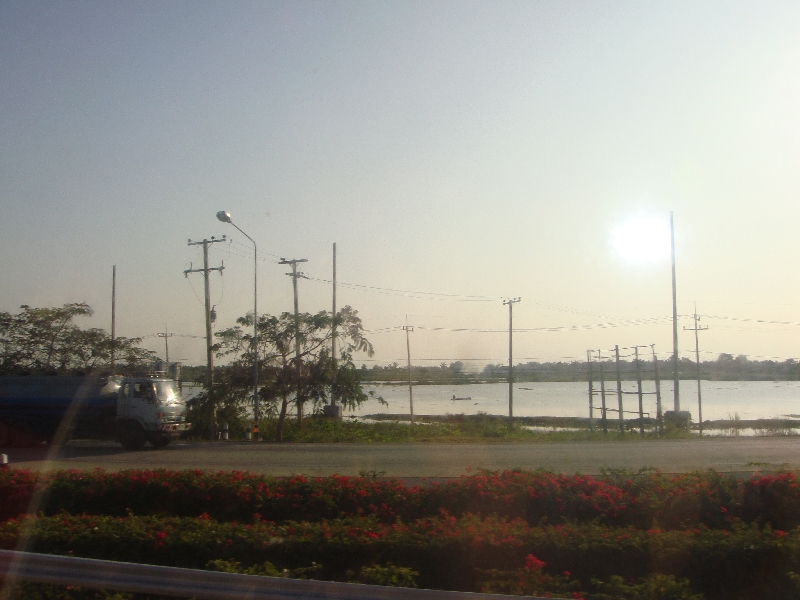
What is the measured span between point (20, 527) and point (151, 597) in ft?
9.50

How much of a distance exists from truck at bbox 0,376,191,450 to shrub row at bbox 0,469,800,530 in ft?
40.4

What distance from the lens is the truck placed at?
25.1m

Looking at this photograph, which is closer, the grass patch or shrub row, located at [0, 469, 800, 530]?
shrub row, located at [0, 469, 800, 530]

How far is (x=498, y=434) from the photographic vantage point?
35.3m

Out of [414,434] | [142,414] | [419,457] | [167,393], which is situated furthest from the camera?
[414,434]

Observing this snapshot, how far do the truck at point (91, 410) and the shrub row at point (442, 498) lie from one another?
40.4 feet

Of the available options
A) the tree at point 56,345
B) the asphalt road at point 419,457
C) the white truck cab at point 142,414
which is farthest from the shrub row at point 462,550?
the tree at point 56,345

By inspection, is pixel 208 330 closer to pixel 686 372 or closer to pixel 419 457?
pixel 419 457

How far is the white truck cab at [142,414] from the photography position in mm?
24953

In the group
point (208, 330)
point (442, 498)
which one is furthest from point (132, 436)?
point (442, 498)

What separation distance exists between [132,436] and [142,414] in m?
0.94

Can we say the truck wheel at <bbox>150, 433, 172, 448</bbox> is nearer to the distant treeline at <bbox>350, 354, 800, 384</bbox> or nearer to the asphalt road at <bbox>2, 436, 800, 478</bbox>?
the asphalt road at <bbox>2, 436, 800, 478</bbox>

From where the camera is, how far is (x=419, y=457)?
2178cm

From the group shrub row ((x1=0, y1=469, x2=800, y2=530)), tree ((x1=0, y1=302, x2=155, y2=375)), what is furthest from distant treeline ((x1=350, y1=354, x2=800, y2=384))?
shrub row ((x1=0, y1=469, x2=800, y2=530))
